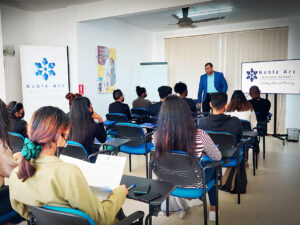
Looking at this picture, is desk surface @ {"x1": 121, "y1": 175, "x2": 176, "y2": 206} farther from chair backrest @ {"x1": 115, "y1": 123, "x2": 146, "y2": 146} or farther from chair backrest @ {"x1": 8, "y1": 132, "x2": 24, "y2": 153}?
chair backrest @ {"x1": 8, "y1": 132, "x2": 24, "y2": 153}

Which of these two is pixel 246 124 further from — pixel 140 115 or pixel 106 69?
pixel 106 69

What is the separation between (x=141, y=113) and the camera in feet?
17.3

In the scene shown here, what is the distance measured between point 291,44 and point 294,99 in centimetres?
136

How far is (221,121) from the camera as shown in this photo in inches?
107

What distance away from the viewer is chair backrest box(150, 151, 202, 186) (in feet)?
6.45

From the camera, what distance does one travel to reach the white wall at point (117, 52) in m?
5.84

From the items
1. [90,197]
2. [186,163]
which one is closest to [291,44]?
[186,163]

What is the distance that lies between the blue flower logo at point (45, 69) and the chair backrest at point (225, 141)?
4.19m

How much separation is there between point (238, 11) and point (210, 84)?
1731mm

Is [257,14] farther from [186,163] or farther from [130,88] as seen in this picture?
[186,163]

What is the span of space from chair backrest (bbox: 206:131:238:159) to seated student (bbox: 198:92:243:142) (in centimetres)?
12

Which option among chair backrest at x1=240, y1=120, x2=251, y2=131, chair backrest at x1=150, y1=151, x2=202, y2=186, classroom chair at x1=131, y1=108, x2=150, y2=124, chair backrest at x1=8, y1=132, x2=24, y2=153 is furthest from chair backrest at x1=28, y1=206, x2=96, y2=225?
classroom chair at x1=131, y1=108, x2=150, y2=124

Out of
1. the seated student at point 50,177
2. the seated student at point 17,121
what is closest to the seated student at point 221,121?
the seated student at point 50,177

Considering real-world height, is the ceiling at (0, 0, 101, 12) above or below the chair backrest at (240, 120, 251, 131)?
above
